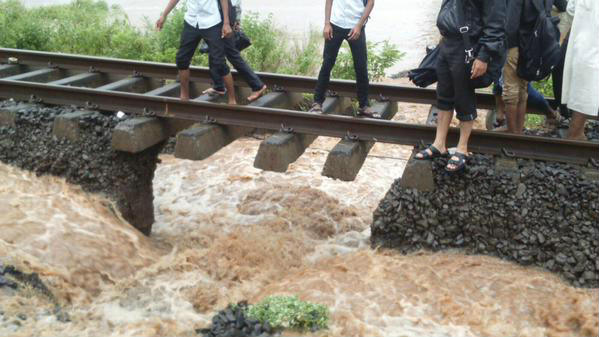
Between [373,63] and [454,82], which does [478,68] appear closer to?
[454,82]

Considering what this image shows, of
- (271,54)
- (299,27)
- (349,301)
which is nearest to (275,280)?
(349,301)

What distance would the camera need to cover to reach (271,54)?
1169cm

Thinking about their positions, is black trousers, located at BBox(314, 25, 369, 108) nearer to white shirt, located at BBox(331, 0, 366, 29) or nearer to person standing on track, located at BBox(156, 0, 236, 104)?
white shirt, located at BBox(331, 0, 366, 29)

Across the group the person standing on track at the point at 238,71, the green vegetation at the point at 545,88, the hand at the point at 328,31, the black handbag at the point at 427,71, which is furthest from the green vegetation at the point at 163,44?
the black handbag at the point at 427,71

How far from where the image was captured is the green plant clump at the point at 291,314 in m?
5.42

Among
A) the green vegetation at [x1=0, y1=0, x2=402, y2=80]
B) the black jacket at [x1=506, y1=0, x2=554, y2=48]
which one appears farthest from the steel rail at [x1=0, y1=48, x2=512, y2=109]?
the green vegetation at [x1=0, y1=0, x2=402, y2=80]

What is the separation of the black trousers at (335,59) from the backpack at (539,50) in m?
1.55

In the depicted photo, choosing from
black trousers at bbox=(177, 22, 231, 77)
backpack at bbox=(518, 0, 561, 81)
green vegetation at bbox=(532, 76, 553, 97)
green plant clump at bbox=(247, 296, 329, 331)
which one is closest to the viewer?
green plant clump at bbox=(247, 296, 329, 331)

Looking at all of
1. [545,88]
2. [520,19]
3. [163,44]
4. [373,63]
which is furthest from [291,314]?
[163,44]

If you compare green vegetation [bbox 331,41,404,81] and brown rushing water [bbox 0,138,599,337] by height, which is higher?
green vegetation [bbox 331,41,404,81]

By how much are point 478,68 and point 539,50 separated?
806 mm

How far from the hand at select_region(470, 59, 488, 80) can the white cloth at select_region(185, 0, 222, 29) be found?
2.69m

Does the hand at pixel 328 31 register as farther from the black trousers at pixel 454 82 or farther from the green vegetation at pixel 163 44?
the green vegetation at pixel 163 44

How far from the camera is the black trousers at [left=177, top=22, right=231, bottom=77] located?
7199 mm
